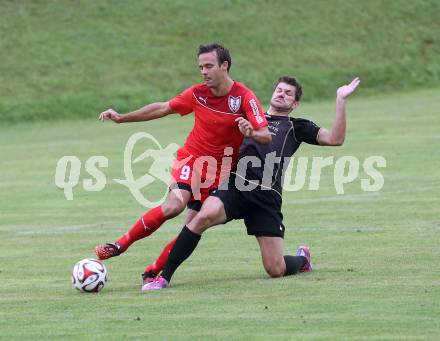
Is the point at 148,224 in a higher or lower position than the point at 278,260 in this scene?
higher

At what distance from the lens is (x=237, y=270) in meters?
11.8

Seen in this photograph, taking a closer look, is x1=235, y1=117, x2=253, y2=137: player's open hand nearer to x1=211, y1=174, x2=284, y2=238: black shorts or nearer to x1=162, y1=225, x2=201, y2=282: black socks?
x1=211, y1=174, x2=284, y2=238: black shorts

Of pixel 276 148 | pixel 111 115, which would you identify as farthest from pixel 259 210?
pixel 111 115

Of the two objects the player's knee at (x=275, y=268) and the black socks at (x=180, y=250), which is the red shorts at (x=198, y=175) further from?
the player's knee at (x=275, y=268)

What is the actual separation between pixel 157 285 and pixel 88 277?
2.04 ft

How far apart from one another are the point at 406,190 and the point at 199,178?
25.8 feet

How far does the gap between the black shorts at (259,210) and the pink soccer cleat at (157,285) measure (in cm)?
96

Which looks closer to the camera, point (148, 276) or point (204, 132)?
point (148, 276)

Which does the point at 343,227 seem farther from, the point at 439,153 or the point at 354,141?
the point at 354,141

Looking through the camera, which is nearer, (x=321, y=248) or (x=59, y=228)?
(x=321, y=248)

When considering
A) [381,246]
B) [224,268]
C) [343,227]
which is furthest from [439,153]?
[224,268]

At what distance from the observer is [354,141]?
88.2 ft

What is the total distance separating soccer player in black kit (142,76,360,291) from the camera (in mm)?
10758

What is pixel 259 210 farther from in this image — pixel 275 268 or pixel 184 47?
pixel 184 47
